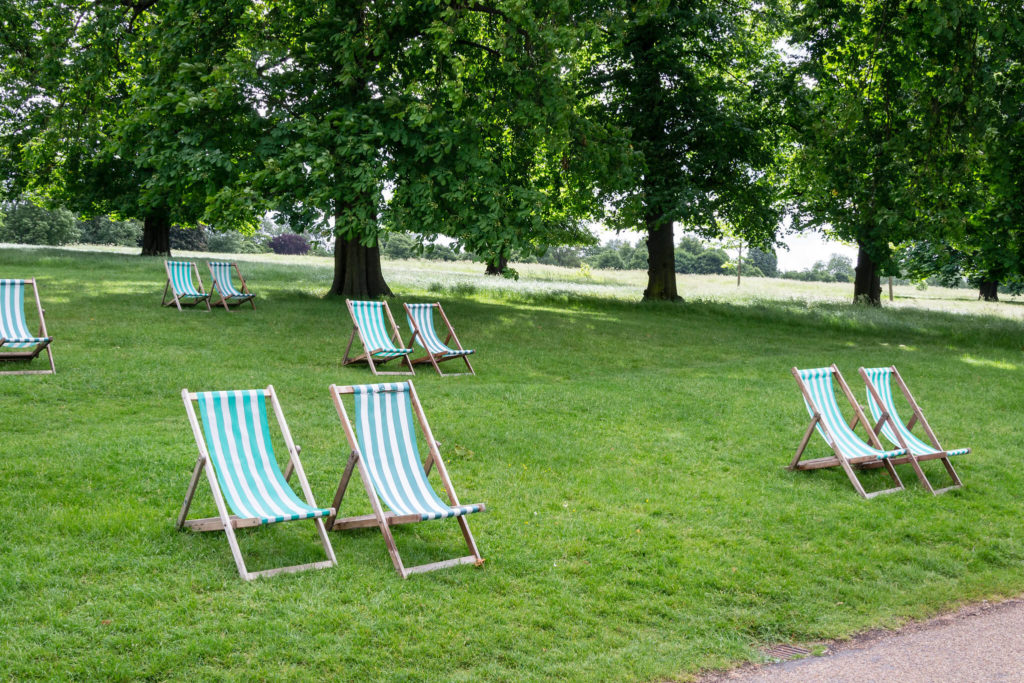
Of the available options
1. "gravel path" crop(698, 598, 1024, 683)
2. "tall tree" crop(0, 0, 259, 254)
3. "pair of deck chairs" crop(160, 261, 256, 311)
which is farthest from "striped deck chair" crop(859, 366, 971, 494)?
"pair of deck chairs" crop(160, 261, 256, 311)

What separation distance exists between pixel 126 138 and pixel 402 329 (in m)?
7.15

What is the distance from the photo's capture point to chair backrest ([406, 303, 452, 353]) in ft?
42.4

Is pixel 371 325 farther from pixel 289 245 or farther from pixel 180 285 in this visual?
pixel 289 245

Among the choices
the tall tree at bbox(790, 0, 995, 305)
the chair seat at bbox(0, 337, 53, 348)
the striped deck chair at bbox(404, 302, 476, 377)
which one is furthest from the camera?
the tall tree at bbox(790, 0, 995, 305)

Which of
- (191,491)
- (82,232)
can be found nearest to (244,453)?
(191,491)

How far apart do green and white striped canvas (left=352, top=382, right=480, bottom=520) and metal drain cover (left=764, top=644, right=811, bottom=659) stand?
2170 mm

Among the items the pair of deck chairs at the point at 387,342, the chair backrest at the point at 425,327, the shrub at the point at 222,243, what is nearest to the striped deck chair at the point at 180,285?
the pair of deck chairs at the point at 387,342

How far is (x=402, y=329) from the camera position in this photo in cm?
1602

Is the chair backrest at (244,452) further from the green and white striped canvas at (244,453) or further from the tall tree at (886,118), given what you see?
the tall tree at (886,118)

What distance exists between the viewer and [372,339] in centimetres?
1270

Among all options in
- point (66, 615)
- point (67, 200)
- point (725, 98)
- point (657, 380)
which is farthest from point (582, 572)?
point (67, 200)

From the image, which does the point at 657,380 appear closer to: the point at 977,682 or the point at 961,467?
the point at 961,467

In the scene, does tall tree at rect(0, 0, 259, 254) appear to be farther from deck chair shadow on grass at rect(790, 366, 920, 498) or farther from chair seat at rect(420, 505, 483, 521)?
chair seat at rect(420, 505, 483, 521)

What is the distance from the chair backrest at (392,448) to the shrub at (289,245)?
77.4 metres
